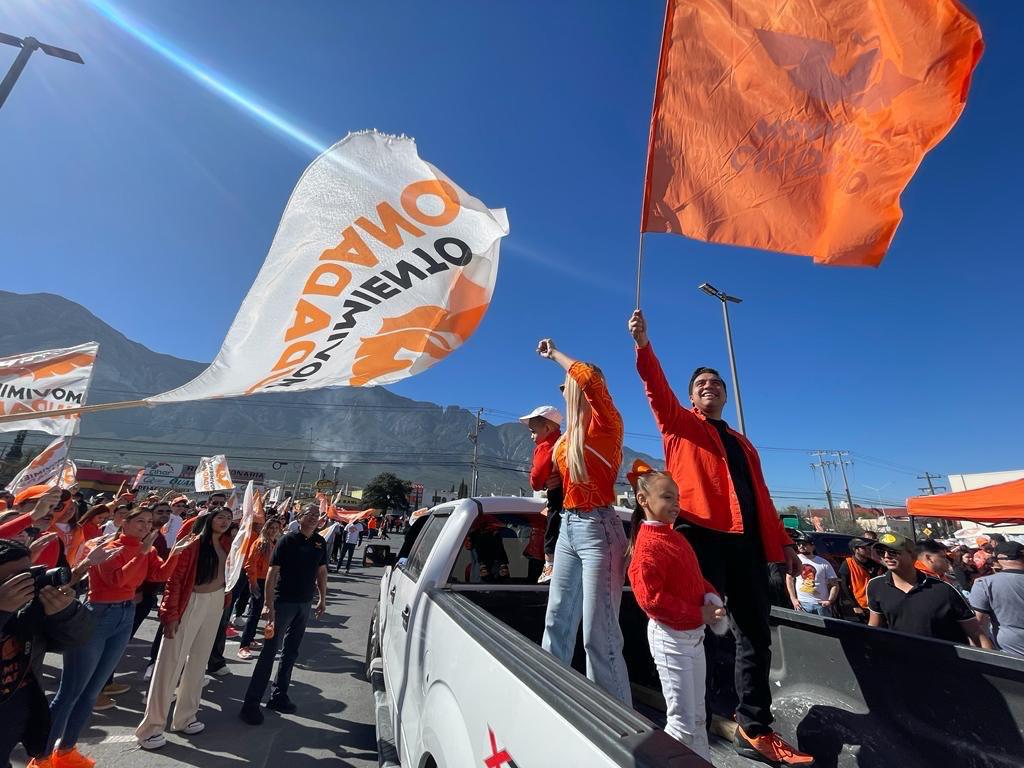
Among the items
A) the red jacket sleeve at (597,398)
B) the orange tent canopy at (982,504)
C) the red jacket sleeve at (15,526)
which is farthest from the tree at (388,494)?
the red jacket sleeve at (597,398)

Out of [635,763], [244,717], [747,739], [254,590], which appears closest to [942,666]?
[747,739]

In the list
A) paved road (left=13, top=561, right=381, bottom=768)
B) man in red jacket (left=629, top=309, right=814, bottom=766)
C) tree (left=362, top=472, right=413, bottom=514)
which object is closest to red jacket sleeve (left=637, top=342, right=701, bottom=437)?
man in red jacket (left=629, top=309, right=814, bottom=766)

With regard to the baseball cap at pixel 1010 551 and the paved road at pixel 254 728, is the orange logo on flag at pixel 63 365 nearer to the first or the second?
the paved road at pixel 254 728

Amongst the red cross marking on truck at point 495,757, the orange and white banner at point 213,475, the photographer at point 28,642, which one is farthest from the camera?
the orange and white banner at point 213,475

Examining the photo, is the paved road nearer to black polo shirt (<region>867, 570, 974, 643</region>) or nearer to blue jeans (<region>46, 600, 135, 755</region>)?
blue jeans (<region>46, 600, 135, 755</region>)

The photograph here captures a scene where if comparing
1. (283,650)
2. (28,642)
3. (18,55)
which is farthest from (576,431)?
(18,55)

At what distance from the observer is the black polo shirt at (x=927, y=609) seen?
162 inches

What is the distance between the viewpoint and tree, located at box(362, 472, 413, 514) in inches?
2667

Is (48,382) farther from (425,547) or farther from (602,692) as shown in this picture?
(602,692)

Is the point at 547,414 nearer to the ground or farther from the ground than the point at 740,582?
farther from the ground

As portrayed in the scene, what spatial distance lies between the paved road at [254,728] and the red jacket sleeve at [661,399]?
3856 mm

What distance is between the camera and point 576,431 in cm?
251

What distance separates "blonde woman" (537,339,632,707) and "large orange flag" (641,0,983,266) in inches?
49.5

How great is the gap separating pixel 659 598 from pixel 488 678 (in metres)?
0.94
